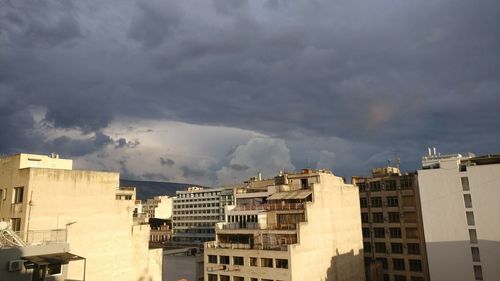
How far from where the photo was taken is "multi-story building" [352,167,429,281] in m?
93.3

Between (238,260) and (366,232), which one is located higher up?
(366,232)

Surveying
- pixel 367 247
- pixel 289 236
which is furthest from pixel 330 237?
pixel 367 247

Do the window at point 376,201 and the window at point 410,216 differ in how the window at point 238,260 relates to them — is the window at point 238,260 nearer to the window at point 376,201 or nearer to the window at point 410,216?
the window at point 376,201

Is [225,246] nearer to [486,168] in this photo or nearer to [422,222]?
[422,222]

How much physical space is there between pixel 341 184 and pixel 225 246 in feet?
99.2

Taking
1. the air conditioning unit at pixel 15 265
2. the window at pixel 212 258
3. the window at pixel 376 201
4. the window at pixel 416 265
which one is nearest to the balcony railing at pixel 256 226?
the window at pixel 212 258

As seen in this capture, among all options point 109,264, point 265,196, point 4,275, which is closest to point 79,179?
point 109,264

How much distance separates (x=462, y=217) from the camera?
82.3 meters

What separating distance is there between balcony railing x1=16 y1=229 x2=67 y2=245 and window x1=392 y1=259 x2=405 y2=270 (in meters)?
79.3

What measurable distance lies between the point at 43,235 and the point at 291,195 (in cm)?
4487

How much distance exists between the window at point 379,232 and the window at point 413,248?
23.7 ft

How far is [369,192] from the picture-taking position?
104m

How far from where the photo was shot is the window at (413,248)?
306 ft

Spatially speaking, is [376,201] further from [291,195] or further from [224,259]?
[224,259]
